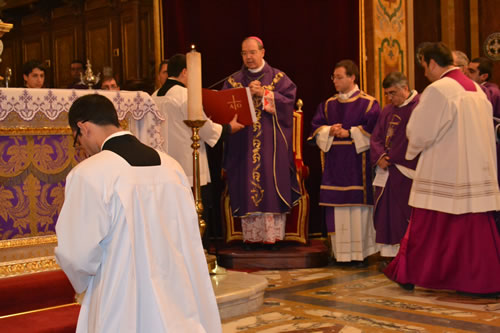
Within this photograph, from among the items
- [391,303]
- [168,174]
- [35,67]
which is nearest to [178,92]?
[35,67]

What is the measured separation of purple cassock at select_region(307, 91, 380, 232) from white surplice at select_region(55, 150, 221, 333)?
3.59 metres

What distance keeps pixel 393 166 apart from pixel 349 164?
54 centimetres

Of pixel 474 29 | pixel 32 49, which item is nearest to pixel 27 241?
pixel 32 49

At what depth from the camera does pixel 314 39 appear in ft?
25.1

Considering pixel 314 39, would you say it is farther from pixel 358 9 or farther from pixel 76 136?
pixel 76 136

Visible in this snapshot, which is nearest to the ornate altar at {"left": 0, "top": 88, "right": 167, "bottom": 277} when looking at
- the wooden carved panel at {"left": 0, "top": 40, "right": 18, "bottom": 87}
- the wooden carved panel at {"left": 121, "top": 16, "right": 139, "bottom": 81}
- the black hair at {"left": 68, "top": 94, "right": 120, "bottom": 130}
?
the black hair at {"left": 68, "top": 94, "right": 120, "bottom": 130}

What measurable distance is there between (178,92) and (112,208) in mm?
2982

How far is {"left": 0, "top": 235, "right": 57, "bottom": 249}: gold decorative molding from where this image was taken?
419 centimetres

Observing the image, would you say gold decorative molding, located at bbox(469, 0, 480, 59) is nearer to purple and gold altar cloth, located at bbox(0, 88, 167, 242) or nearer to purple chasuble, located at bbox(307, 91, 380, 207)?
purple chasuble, located at bbox(307, 91, 380, 207)

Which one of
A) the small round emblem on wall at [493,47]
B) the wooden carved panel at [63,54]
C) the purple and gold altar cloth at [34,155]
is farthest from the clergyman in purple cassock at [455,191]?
the wooden carved panel at [63,54]

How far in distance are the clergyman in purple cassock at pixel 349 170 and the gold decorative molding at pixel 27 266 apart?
109 inches

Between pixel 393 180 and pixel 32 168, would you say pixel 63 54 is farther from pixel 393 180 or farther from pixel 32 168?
pixel 32 168

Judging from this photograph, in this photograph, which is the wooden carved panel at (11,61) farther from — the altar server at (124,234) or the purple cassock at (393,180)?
the altar server at (124,234)

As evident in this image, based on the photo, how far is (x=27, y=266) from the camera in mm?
4191
